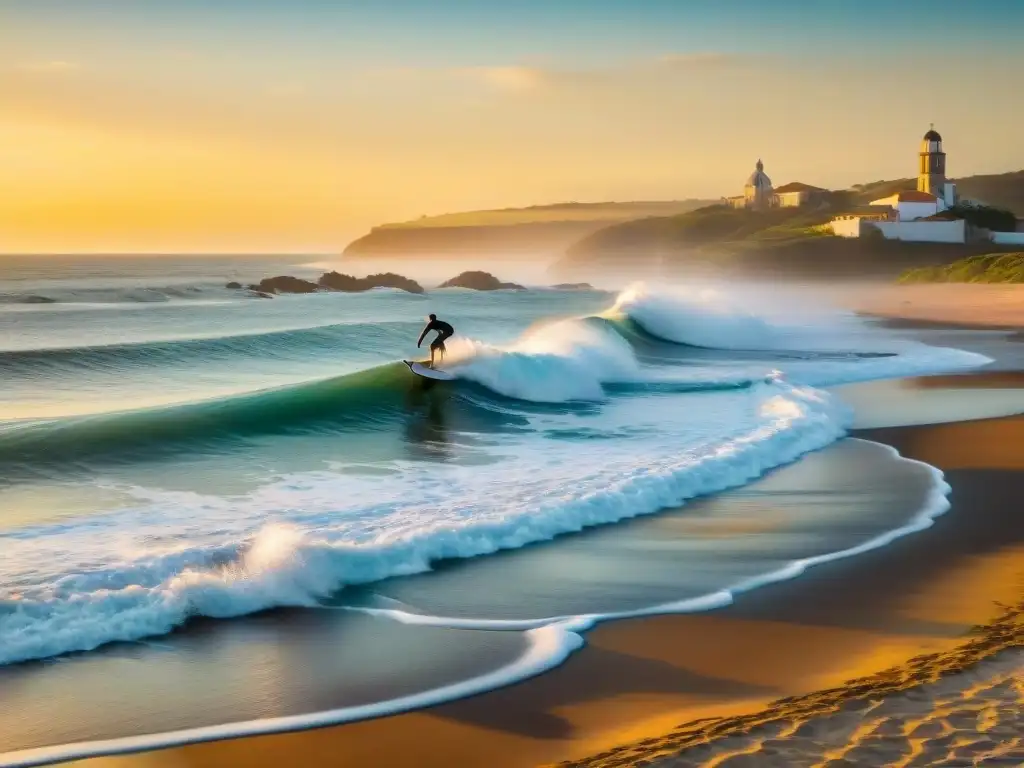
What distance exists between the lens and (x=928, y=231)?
94438 millimetres

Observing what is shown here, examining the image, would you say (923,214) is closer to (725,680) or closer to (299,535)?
(299,535)

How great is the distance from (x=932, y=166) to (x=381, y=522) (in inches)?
4195

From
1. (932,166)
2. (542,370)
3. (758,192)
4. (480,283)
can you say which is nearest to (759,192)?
(758,192)

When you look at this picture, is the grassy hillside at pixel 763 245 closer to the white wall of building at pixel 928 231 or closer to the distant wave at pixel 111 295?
the white wall of building at pixel 928 231

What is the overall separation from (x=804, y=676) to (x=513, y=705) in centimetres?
134

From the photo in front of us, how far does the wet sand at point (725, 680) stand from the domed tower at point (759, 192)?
13421 centimetres

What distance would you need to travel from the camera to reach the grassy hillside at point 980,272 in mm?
62375

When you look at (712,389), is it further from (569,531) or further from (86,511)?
(86,511)

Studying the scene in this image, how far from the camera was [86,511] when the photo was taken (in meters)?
8.63

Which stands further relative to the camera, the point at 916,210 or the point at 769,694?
the point at 916,210

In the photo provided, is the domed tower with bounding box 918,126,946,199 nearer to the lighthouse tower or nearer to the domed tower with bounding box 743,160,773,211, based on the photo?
the lighthouse tower

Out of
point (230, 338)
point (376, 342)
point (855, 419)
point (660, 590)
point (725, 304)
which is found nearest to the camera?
point (660, 590)

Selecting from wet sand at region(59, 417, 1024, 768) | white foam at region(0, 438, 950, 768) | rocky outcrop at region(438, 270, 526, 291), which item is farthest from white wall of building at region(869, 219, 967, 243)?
white foam at region(0, 438, 950, 768)

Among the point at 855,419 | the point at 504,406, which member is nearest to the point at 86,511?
the point at 504,406
